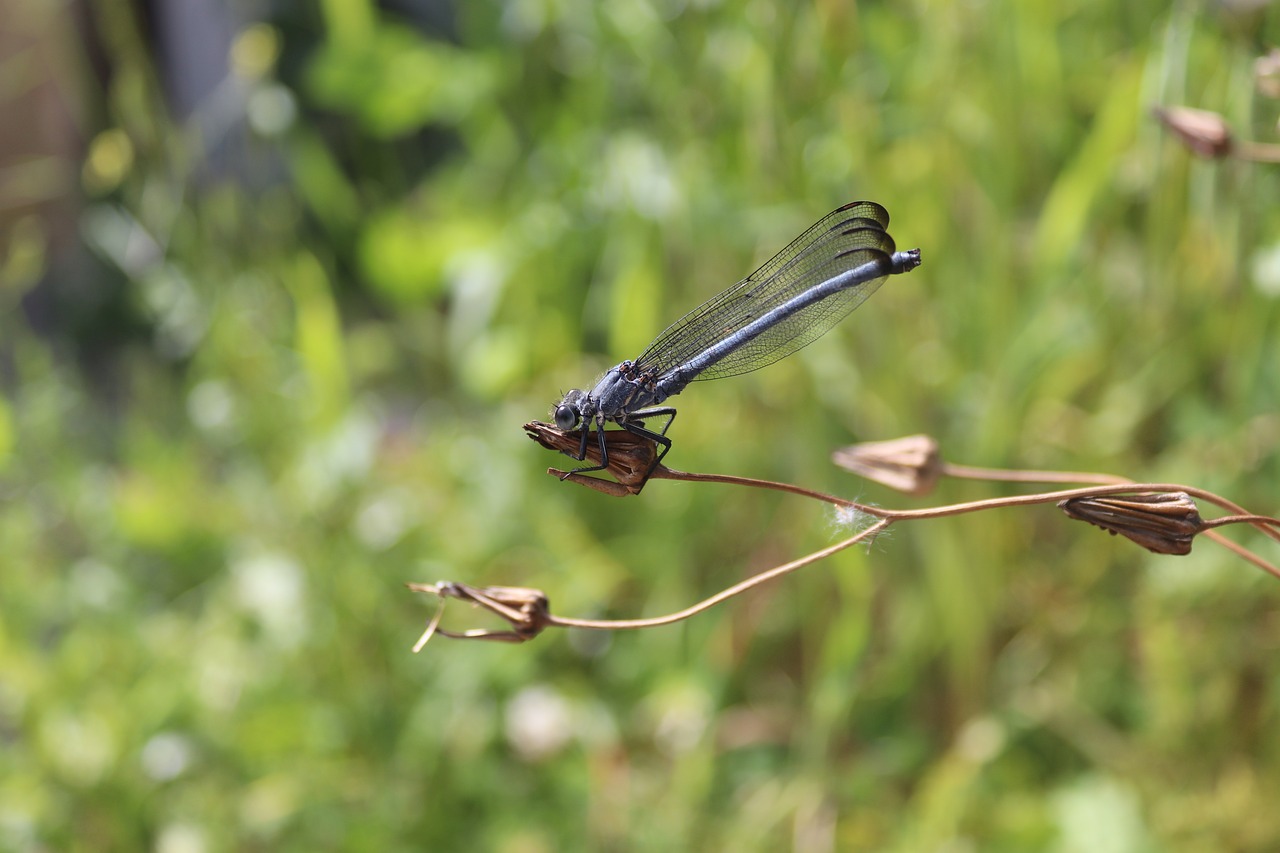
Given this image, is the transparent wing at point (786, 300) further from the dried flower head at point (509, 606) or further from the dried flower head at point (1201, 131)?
the dried flower head at point (509, 606)

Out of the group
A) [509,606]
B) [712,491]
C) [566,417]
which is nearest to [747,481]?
[509,606]

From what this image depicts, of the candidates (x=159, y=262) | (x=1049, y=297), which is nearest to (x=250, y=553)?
(x=159, y=262)

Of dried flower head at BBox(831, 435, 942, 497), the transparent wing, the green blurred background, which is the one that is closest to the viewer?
dried flower head at BBox(831, 435, 942, 497)

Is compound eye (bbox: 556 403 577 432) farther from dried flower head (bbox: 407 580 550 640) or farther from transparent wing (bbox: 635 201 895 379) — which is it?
dried flower head (bbox: 407 580 550 640)

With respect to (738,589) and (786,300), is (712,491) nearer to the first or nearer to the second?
(786,300)

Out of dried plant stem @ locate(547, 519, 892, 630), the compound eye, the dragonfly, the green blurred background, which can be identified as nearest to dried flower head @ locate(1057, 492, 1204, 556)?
dried plant stem @ locate(547, 519, 892, 630)

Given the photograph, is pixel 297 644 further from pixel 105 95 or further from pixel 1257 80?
pixel 105 95
